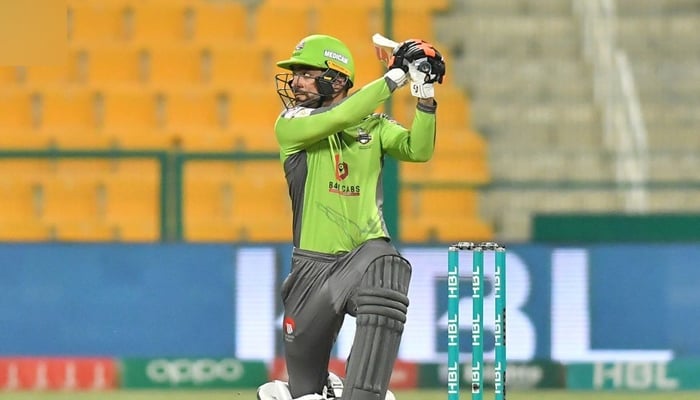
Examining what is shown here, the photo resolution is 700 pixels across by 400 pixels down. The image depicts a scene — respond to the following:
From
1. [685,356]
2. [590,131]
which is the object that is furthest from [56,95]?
[685,356]

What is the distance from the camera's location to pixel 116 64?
12219 mm

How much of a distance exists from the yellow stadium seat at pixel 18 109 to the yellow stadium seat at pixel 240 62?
1.28 metres

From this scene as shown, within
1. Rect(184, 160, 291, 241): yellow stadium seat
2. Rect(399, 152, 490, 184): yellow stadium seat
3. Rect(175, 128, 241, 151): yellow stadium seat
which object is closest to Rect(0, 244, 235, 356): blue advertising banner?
Rect(184, 160, 291, 241): yellow stadium seat

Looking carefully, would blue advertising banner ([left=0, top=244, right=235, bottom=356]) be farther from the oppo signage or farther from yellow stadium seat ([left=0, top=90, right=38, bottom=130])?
yellow stadium seat ([left=0, top=90, right=38, bottom=130])

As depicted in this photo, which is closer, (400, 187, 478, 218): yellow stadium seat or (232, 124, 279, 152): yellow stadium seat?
(400, 187, 478, 218): yellow stadium seat

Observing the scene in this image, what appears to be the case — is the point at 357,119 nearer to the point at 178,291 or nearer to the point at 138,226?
the point at 178,291

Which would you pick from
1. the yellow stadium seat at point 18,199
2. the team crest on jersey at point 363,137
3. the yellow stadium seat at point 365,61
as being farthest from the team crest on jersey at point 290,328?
the yellow stadium seat at point 365,61

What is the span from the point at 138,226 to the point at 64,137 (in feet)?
5.42

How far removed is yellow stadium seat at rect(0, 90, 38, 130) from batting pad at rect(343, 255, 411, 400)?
6660mm

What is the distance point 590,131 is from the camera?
11.6 m

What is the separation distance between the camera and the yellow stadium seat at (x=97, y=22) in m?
12.2

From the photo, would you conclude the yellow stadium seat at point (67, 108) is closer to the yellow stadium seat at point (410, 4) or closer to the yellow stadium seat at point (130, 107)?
the yellow stadium seat at point (130, 107)

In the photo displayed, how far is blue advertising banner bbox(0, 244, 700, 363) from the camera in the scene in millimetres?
9344

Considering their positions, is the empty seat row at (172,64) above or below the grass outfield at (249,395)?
above
